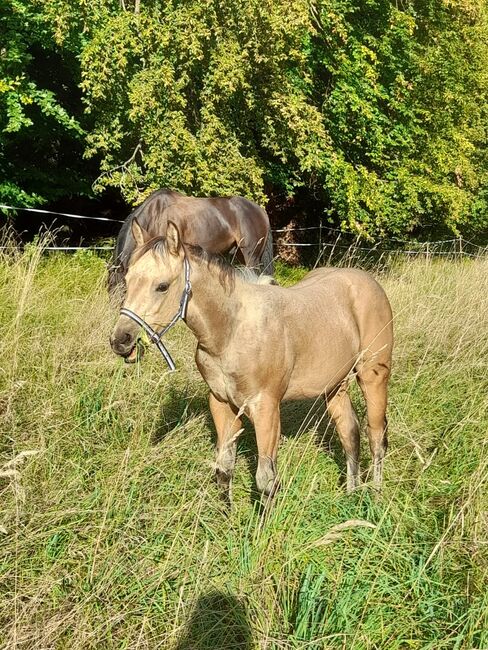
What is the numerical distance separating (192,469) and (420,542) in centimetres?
124

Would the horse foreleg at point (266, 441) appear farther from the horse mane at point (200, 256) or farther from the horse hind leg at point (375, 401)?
the horse hind leg at point (375, 401)

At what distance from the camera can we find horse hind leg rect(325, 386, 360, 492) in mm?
3778

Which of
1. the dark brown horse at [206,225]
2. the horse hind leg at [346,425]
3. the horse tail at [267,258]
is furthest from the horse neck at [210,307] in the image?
A: the horse tail at [267,258]

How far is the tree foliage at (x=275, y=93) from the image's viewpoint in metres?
8.06

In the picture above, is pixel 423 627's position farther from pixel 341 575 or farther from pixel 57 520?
pixel 57 520

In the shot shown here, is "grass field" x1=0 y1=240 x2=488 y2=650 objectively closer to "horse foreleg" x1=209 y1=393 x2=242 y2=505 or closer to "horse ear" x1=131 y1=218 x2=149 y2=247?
"horse foreleg" x1=209 y1=393 x2=242 y2=505

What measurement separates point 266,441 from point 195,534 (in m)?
0.67

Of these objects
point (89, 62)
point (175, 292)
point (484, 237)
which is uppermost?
point (89, 62)

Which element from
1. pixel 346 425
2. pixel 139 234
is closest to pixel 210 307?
pixel 139 234

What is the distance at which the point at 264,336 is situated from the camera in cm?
320

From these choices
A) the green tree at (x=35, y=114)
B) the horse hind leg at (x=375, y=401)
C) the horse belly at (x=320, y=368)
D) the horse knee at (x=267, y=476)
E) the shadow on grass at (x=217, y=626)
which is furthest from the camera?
the green tree at (x=35, y=114)

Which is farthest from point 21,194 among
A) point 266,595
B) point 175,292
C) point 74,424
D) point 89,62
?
point 266,595

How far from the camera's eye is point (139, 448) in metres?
3.38

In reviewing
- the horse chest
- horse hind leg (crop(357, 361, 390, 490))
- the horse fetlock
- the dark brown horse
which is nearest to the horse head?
the horse chest
